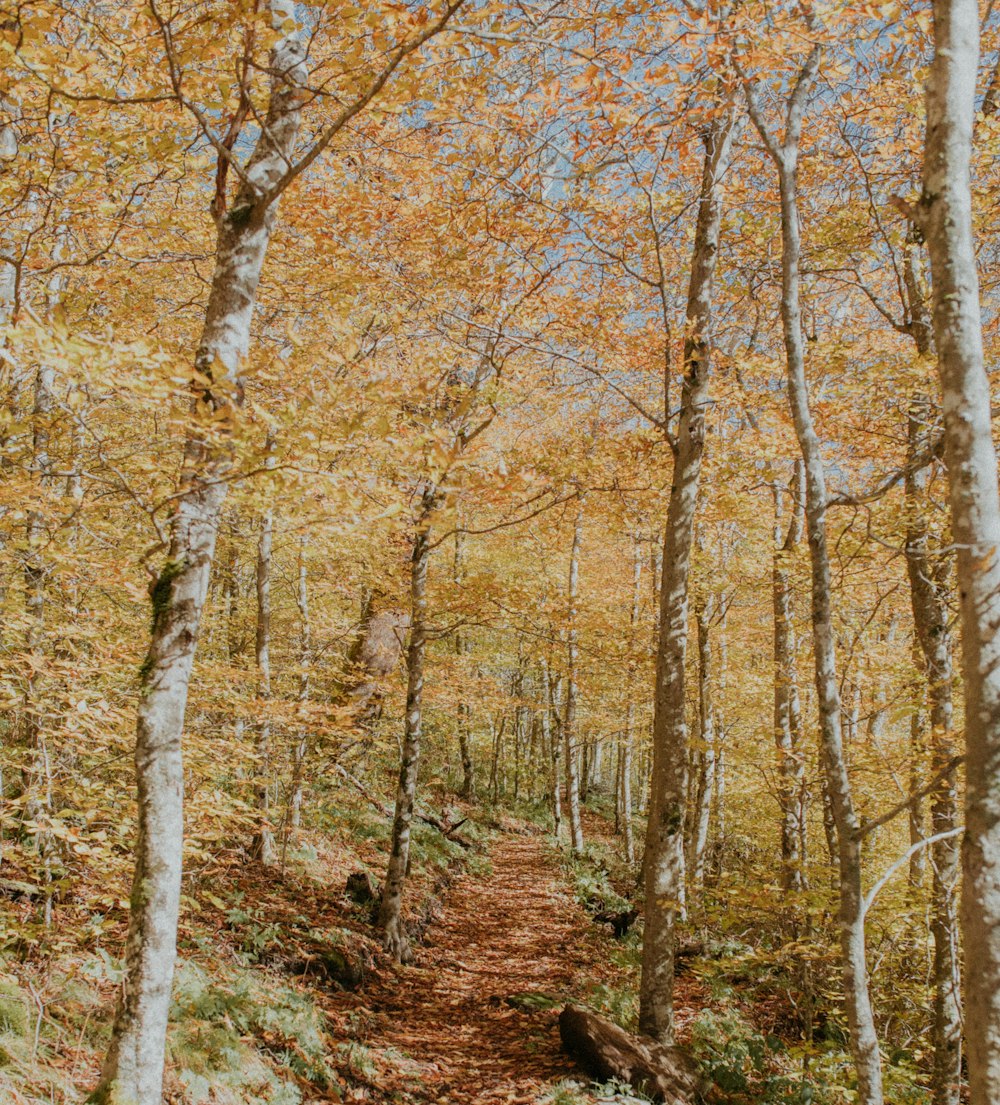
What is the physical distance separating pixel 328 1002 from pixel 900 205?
8211 mm

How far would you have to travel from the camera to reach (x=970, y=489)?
2.71 metres

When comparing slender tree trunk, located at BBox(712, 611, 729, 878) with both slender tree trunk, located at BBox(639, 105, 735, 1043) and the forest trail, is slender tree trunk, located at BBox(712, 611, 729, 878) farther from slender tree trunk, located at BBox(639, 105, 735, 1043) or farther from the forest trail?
slender tree trunk, located at BBox(639, 105, 735, 1043)

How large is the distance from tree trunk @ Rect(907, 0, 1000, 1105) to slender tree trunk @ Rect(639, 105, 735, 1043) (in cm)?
340

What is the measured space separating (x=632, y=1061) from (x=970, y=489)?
5.36 metres

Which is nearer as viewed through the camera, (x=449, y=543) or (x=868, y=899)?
(x=868, y=899)

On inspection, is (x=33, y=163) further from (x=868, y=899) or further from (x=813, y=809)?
(x=813, y=809)

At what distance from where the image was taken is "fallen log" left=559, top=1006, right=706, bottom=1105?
5.40m

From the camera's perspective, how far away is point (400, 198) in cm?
802

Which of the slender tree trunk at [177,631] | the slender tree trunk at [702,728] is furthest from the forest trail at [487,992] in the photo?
the slender tree trunk at [177,631]

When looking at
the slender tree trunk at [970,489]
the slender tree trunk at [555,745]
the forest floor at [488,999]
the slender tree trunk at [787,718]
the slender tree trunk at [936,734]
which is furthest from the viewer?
the slender tree trunk at [555,745]

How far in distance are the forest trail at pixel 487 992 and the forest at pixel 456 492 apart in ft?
0.23

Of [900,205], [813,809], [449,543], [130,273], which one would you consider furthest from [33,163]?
[813,809]

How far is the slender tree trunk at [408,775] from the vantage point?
8742 mm

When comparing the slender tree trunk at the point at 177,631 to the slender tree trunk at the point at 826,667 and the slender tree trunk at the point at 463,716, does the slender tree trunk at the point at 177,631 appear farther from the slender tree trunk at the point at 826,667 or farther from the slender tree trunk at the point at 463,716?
the slender tree trunk at the point at 463,716
